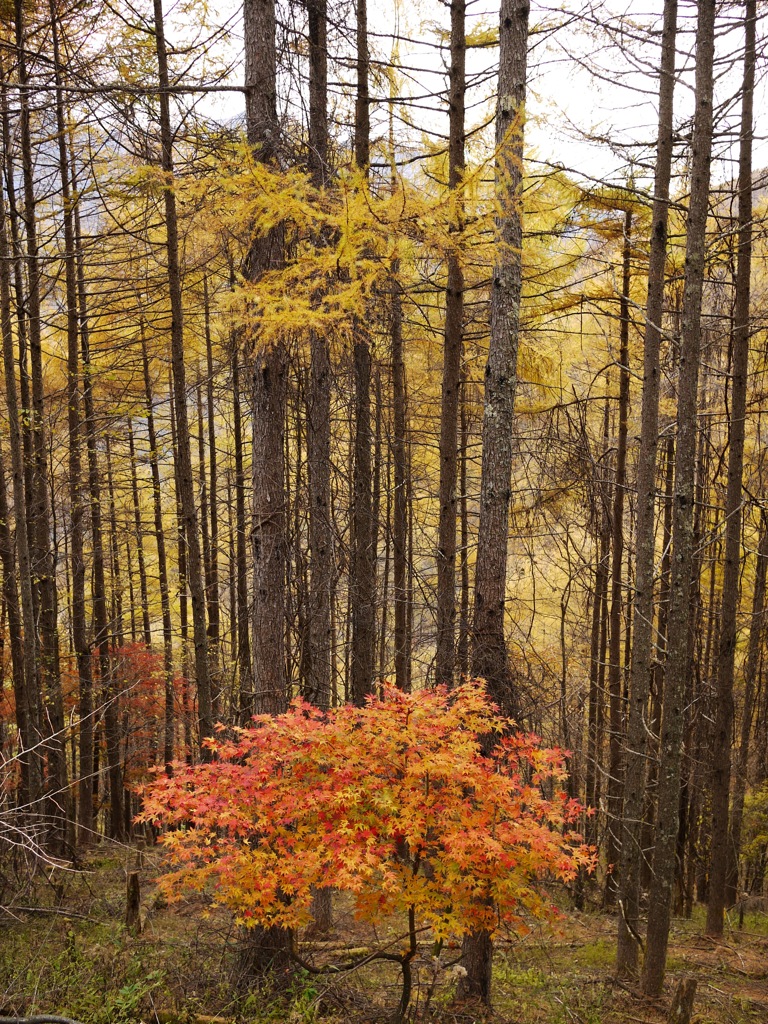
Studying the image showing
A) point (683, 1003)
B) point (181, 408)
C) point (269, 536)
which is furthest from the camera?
point (181, 408)

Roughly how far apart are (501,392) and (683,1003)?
16.8ft

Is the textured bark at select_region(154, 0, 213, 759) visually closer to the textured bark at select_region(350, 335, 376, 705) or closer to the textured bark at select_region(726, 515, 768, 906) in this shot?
the textured bark at select_region(350, 335, 376, 705)

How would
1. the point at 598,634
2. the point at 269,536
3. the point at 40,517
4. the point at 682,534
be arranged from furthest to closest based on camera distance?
the point at 598,634 < the point at 40,517 < the point at 682,534 < the point at 269,536

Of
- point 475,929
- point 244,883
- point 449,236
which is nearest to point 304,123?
point 449,236

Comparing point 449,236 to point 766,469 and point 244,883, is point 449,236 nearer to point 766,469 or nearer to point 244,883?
point 244,883

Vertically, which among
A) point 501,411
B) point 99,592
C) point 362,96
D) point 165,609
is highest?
point 362,96

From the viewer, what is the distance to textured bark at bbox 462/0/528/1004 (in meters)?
5.48

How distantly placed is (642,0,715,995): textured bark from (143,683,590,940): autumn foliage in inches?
77.9

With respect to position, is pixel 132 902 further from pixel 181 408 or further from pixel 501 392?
pixel 501 392

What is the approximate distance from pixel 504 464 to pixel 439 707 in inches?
87.6

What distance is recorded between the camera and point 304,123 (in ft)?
23.5

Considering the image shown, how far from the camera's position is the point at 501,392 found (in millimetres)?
5824

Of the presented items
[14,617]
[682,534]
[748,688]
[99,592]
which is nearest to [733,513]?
[682,534]

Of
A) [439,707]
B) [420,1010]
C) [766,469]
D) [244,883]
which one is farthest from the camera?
[766,469]
